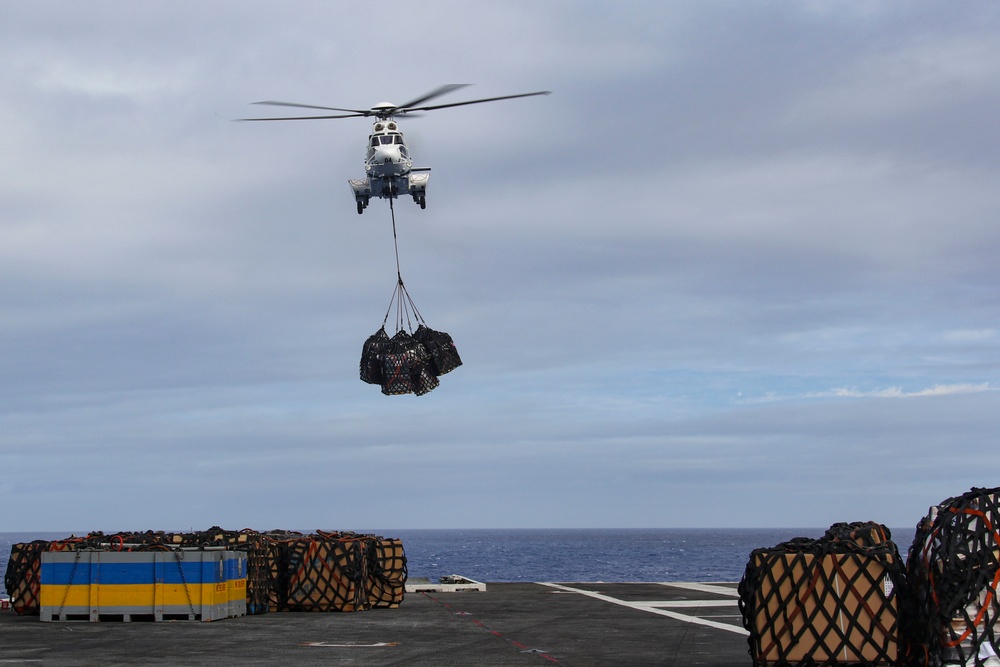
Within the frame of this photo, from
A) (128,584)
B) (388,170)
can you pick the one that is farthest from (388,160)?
(128,584)

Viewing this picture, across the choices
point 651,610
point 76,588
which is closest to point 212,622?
point 76,588

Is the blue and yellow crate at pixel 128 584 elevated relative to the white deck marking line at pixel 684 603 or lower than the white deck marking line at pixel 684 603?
elevated

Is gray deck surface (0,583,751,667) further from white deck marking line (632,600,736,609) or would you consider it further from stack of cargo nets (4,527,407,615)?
stack of cargo nets (4,527,407,615)

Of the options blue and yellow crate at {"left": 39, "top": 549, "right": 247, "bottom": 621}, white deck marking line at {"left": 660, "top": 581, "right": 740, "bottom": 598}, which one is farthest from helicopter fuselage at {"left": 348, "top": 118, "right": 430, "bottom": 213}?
white deck marking line at {"left": 660, "top": 581, "right": 740, "bottom": 598}

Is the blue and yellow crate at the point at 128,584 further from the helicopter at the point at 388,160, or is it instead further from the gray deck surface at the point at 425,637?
the helicopter at the point at 388,160

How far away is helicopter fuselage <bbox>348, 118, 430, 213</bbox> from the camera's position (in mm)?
36281

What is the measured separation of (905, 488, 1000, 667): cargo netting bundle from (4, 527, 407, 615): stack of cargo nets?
18772 millimetres

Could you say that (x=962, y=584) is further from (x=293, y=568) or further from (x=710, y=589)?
(x=710, y=589)

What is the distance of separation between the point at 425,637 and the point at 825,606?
31.9 feet

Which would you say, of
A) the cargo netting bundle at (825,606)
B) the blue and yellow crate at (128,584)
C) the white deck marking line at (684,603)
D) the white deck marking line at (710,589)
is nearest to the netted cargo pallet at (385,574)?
the blue and yellow crate at (128,584)

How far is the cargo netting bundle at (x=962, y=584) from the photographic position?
14.3 m

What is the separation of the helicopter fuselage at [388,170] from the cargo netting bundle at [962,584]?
24728mm

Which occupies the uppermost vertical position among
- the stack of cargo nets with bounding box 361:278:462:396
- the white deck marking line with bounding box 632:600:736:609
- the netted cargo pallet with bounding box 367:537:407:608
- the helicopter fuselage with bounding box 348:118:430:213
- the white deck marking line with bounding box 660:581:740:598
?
the helicopter fuselage with bounding box 348:118:430:213

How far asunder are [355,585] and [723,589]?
52.4 ft
